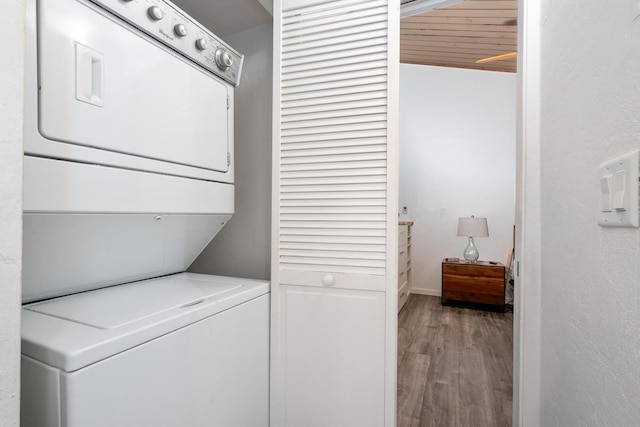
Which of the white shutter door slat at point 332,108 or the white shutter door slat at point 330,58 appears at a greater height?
the white shutter door slat at point 330,58

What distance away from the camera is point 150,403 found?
0.83 meters

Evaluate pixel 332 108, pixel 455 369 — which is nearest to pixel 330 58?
pixel 332 108

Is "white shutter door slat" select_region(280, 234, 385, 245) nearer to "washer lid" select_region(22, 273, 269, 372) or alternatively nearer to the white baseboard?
"washer lid" select_region(22, 273, 269, 372)

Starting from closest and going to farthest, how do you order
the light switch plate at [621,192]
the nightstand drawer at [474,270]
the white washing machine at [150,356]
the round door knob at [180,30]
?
the light switch plate at [621,192] < the white washing machine at [150,356] < the round door knob at [180,30] < the nightstand drawer at [474,270]

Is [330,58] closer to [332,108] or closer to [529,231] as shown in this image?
[332,108]

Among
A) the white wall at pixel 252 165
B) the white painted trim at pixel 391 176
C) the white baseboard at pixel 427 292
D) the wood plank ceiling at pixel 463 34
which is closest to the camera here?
the white painted trim at pixel 391 176

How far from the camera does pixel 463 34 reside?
360 cm

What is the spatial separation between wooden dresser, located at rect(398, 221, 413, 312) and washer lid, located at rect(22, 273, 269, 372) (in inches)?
A: 118

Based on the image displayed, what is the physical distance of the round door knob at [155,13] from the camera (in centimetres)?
104

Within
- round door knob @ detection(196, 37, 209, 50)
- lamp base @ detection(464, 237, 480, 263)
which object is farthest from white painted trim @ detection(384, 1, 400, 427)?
lamp base @ detection(464, 237, 480, 263)

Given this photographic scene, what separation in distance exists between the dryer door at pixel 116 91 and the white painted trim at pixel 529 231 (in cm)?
123

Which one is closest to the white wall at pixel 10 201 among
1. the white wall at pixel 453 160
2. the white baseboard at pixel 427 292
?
the white wall at pixel 453 160

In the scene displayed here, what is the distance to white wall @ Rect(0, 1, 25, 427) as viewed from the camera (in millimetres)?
571

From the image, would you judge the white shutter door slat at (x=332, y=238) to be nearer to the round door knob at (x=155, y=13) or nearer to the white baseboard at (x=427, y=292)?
the round door knob at (x=155, y=13)
